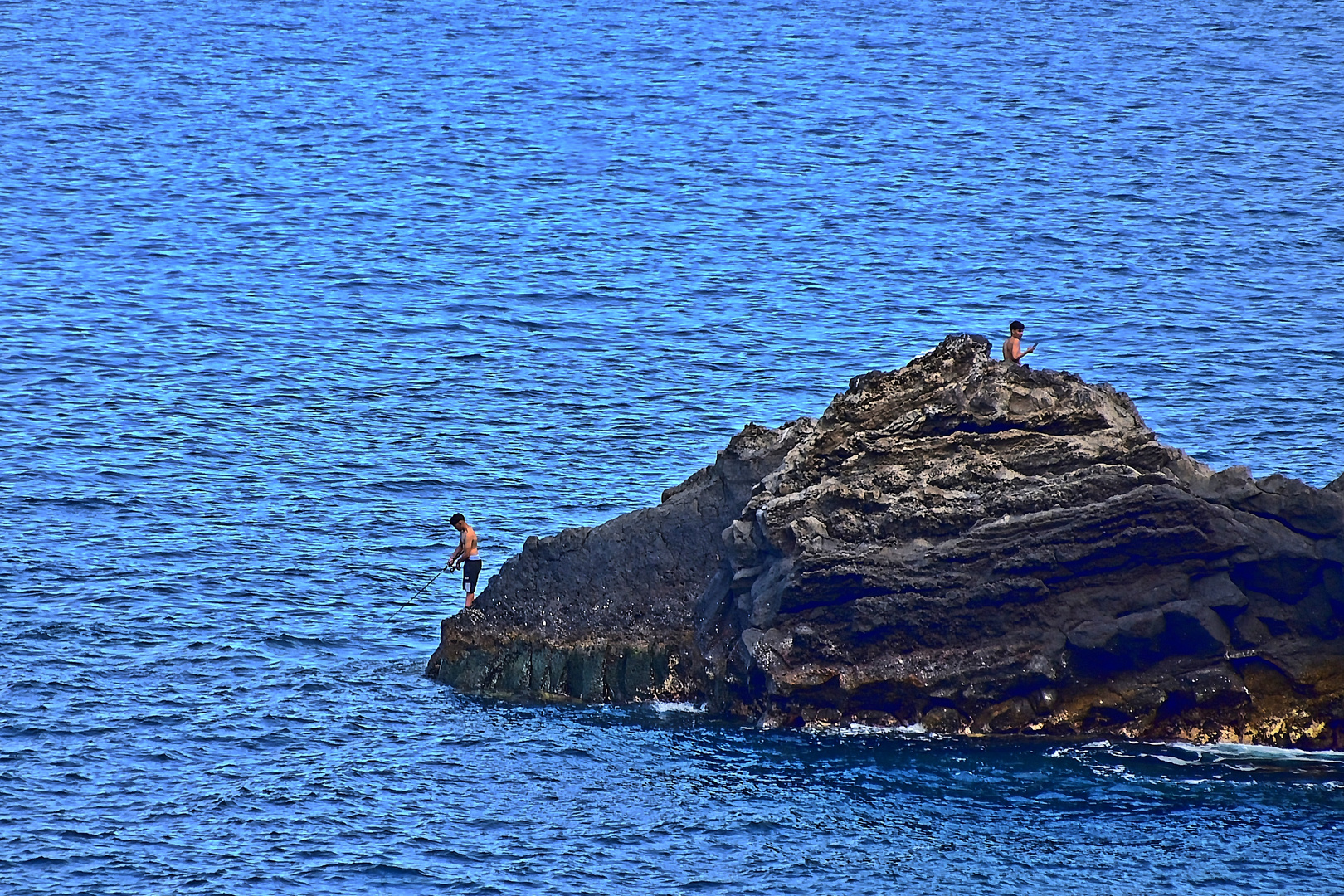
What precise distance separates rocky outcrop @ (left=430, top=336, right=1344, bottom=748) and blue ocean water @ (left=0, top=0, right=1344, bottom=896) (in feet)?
3.36

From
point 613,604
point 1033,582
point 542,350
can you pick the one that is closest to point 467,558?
point 613,604

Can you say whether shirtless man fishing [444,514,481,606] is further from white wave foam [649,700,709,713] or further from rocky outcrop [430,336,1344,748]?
rocky outcrop [430,336,1344,748]

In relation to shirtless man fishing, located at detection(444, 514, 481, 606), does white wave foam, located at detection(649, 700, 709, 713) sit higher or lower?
lower

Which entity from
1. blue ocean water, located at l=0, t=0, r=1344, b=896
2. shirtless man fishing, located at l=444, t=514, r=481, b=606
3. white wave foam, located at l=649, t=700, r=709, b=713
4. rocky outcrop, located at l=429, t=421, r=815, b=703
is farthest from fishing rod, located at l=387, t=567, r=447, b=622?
white wave foam, located at l=649, t=700, r=709, b=713

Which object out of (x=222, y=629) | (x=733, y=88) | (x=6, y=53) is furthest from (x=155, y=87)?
(x=222, y=629)

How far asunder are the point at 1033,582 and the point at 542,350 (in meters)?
37.0

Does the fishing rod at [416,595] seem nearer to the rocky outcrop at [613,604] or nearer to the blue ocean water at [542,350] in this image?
the blue ocean water at [542,350]

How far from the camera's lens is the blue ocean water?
124ft

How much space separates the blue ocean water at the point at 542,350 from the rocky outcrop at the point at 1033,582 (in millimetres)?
1025

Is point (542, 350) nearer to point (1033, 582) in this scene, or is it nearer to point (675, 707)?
point (675, 707)

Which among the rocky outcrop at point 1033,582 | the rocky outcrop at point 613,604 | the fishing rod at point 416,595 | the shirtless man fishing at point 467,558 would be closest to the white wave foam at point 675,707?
the rocky outcrop at point 613,604

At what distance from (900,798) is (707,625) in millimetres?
6709

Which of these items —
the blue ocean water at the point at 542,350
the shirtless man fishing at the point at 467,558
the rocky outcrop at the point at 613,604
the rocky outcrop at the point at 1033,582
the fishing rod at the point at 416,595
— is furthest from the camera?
the fishing rod at the point at 416,595

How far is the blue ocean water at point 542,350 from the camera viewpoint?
1487 inches
